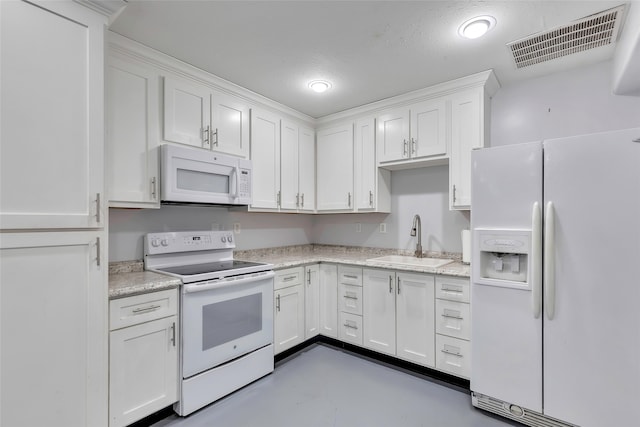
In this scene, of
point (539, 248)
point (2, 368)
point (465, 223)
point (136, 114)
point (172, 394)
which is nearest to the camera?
point (2, 368)

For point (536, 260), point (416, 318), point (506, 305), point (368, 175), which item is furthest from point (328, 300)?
point (536, 260)

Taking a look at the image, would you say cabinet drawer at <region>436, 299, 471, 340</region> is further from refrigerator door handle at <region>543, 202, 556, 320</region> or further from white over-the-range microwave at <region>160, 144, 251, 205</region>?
white over-the-range microwave at <region>160, 144, 251, 205</region>

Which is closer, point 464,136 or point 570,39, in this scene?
point 570,39

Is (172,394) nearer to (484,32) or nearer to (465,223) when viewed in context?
(465,223)

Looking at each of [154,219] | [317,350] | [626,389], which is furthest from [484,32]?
[317,350]

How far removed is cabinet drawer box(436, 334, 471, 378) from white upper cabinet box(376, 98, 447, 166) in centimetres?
152

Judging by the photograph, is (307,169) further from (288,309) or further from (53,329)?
(53,329)

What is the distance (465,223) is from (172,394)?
266 cm

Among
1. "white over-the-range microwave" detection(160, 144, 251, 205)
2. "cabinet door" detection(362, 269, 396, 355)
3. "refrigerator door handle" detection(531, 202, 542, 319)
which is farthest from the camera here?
"cabinet door" detection(362, 269, 396, 355)

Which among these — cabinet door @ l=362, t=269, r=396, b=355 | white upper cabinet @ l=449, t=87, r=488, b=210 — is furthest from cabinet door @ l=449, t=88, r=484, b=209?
cabinet door @ l=362, t=269, r=396, b=355

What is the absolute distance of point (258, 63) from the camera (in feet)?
7.70

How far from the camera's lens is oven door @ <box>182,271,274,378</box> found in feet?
6.55

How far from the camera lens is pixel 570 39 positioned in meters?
2.02

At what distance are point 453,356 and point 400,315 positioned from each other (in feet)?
1.56
